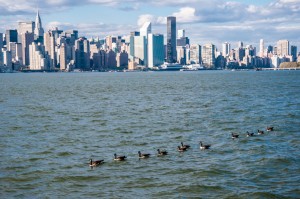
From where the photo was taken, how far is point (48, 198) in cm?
2344

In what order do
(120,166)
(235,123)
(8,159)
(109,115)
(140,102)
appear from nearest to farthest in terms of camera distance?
Answer: 1. (120,166)
2. (8,159)
3. (235,123)
4. (109,115)
5. (140,102)

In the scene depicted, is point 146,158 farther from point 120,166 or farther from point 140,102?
point 140,102

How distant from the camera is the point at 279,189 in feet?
79.4

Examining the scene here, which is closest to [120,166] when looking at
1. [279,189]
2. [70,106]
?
[279,189]

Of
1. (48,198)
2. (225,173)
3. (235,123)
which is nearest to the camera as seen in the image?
(48,198)

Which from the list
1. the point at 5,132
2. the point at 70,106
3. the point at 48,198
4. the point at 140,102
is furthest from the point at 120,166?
the point at 140,102

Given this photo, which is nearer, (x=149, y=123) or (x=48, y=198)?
(x=48, y=198)

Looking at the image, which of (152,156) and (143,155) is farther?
(152,156)

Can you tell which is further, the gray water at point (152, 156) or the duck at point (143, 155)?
the duck at point (143, 155)

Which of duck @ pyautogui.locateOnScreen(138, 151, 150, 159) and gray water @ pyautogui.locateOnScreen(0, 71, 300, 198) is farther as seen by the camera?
duck @ pyautogui.locateOnScreen(138, 151, 150, 159)

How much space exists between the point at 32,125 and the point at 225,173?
24.8 metres

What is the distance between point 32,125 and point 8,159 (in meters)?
15.9

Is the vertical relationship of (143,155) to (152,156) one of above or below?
A: above

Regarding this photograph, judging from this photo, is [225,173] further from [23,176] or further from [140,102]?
[140,102]
